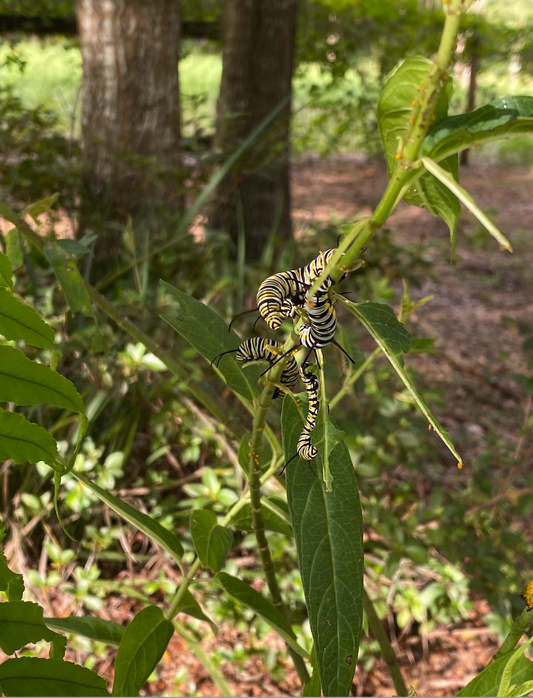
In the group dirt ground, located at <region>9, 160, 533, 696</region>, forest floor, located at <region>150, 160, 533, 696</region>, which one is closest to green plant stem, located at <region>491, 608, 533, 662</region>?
forest floor, located at <region>150, 160, 533, 696</region>

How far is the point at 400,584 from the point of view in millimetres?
2010

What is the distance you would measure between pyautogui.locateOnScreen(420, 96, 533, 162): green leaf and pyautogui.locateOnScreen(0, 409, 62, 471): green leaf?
37cm

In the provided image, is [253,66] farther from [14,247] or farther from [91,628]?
[91,628]

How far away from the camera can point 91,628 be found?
80 cm

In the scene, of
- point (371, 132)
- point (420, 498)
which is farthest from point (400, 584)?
point (371, 132)

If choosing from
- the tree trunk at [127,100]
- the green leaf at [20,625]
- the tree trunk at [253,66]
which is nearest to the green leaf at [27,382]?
the green leaf at [20,625]

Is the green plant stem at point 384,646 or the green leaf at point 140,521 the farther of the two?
the green plant stem at point 384,646

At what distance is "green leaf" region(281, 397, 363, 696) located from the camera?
0.52 m

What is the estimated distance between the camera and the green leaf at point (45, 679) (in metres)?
0.46

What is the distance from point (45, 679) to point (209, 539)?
29 cm

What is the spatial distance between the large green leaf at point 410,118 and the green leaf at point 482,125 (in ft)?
0.08

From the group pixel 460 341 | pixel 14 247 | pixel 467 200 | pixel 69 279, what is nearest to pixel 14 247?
pixel 14 247

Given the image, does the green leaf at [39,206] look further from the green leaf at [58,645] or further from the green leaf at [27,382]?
the green leaf at [58,645]

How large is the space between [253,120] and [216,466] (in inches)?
87.5
